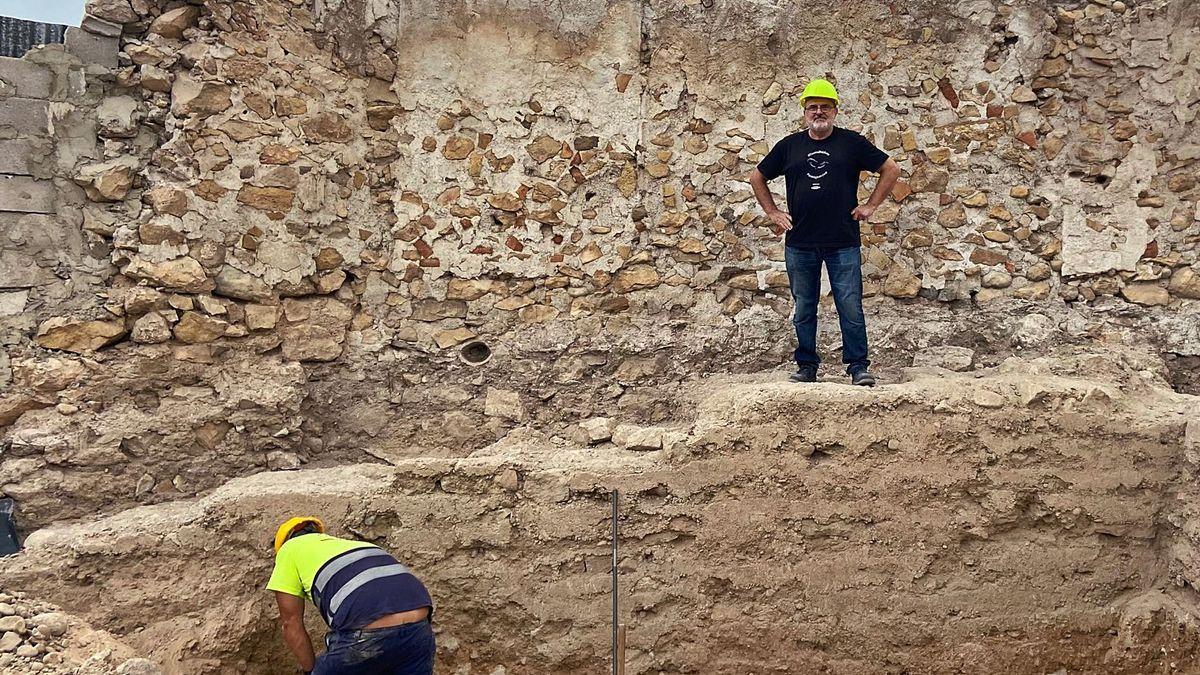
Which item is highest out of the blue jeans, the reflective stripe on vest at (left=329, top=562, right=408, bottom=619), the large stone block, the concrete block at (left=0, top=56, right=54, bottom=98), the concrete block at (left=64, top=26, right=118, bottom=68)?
the large stone block

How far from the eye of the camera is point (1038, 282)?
4805 millimetres

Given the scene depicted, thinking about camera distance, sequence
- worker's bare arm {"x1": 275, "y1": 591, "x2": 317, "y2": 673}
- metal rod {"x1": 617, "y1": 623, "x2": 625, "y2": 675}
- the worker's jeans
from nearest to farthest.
A: 1. the worker's jeans
2. worker's bare arm {"x1": 275, "y1": 591, "x2": 317, "y2": 673}
3. metal rod {"x1": 617, "y1": 623, "x2": 625, "y2": 675}

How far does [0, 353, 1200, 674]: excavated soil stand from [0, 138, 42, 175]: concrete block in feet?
4.96

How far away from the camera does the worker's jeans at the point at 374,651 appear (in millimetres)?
3027

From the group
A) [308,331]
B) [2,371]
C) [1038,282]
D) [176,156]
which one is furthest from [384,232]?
[1038,282]

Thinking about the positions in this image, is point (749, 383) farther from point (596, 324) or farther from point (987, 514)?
point (987, 514)

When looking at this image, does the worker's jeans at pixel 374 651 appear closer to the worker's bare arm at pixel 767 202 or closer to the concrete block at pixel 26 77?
the worker's bare arm at pixel 767 202

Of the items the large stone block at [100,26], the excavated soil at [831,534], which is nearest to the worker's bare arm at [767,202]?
the excavated soil at [831,534]

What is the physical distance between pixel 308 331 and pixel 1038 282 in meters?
3.72

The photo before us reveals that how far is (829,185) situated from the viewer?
4.07 meters

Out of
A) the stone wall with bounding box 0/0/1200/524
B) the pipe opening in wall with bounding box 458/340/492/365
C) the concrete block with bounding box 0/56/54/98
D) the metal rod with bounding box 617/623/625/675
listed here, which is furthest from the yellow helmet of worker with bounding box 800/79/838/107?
the concrete block with bounding box 0/56/54/98

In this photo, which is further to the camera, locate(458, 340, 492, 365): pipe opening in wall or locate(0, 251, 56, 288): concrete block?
locate(458, 340, 492, 365): pipe opening in wall

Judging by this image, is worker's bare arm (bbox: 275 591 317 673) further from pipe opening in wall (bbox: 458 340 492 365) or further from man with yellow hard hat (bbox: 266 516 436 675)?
pipe opening in wall (bbox: 458 340 492 365)

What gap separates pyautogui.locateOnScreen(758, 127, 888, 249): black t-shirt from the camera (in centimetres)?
407
